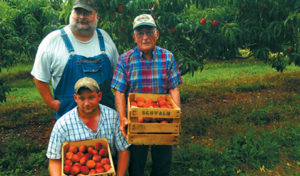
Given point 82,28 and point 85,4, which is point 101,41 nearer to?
point 82,28

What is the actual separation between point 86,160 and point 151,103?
67cm

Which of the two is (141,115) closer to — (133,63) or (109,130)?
(109,130)

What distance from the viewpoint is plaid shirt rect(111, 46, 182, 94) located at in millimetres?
2396

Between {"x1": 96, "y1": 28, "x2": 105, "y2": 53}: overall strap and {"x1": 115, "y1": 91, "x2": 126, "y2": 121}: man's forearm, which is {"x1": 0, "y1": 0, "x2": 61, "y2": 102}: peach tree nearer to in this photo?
{"x1": 96, "y1": 28, "x2": 105, "y2": 53}: overall strap

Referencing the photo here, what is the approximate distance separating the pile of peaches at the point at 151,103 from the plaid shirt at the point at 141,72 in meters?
0.17

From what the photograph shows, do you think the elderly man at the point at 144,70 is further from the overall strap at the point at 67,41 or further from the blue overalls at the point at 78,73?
the overall strap at the point at 67,41

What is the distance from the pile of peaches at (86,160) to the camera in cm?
187

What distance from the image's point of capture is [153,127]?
2.10 meters

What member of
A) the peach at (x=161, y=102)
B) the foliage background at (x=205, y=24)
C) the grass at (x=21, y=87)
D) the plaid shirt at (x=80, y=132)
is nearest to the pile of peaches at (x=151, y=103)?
the peach at (x=161, y=102)

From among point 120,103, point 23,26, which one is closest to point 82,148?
point 120,103

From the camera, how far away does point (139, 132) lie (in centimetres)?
214

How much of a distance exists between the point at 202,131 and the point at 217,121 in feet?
1.66

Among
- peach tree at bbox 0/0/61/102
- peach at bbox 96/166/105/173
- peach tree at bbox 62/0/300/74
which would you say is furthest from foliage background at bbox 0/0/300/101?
peach at bbox 96/166/105/173

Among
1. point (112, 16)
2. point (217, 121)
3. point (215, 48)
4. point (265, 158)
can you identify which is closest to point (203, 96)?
point (217, 121)
